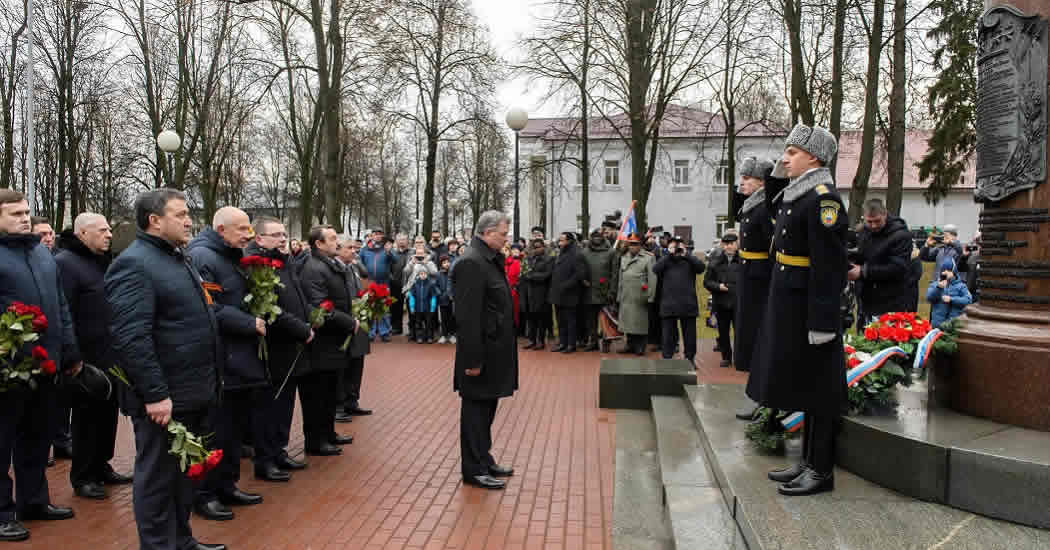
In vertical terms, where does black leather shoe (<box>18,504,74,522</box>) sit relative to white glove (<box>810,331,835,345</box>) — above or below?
below

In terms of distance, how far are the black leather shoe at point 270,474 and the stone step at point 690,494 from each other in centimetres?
294

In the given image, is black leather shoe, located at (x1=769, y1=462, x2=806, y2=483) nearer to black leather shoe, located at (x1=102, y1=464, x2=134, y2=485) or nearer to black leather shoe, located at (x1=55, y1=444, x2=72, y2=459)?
black leather shoe, located at (x1=102, y1=464, x2=134, y2=485)

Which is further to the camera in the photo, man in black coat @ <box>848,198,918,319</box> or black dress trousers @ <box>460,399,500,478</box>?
man in black coat @ <box>848,198,918,319</box>

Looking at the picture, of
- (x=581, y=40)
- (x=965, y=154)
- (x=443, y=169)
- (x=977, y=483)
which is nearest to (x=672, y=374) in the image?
(x=977, y=483)

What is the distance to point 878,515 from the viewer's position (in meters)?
3.96

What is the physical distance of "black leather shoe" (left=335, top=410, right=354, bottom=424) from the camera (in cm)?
808

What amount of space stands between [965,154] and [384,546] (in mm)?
30677

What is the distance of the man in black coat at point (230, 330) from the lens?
17.3 ft

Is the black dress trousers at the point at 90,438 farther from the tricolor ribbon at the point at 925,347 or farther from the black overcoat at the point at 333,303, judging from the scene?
the tricolor ribbon at the point at 925,347

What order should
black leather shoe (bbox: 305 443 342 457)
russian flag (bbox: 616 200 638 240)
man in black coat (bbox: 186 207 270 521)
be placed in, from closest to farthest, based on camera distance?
man in black coat (bbox: 186 207 270 521)
black leather shoe (bbox: 305 443 342 457)
russian flag (bbox: 616 200 638 240)

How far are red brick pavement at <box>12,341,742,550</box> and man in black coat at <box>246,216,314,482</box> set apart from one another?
0.72ft

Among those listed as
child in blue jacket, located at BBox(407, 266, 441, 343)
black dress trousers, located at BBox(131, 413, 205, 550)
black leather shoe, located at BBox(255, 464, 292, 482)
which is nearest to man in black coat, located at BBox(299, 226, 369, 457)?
black leather shoe, located at BBox(255, 464, 292, 482)

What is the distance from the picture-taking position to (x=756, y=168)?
5930 millimetres

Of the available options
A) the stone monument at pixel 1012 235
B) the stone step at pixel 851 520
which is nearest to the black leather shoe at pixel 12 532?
the stone step at pixel 851 520
